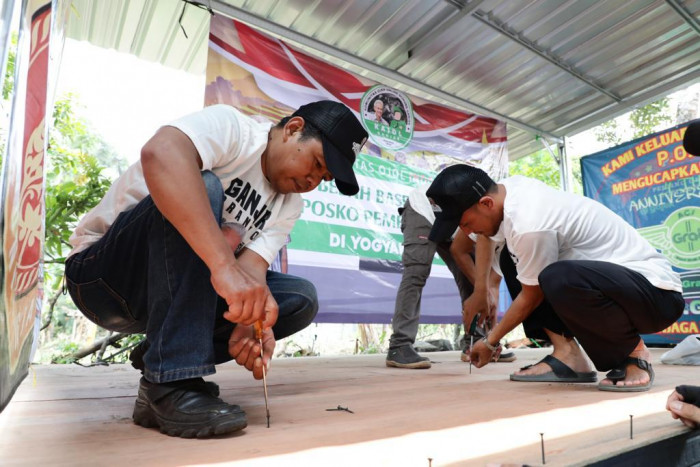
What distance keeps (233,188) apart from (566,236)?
4.11 feet

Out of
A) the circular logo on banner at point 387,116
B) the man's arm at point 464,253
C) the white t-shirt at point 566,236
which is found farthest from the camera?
the circular logo on banner at point 387,116

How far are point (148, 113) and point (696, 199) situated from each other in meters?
9.54

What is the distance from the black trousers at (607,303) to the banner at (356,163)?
77.3 inches

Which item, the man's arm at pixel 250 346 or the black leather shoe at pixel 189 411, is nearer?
the black leather shoe at pixel 189 411

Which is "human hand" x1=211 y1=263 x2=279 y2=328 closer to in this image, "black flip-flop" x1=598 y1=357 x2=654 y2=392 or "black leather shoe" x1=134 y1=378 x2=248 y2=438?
"black leather shoe" x1=134 y1=378 x2=248 y2=438

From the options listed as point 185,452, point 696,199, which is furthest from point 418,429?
point 696,199

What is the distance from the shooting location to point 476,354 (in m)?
1.90

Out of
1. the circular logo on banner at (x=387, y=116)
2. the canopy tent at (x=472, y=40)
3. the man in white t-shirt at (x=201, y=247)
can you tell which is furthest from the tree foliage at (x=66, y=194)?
the circular logo on banner at (x=387, y=116)

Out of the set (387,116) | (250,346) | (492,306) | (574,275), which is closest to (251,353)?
(250,346)

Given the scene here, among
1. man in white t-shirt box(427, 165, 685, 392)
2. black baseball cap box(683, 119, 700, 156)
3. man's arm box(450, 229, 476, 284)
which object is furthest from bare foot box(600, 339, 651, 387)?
man's arm box(450, 229, 476, 284)

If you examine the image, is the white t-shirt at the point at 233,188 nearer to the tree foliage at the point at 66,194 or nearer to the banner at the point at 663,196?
the tree foliage at the point at 66,194

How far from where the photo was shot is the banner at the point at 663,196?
4.06 m

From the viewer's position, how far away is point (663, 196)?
4348 millimetres

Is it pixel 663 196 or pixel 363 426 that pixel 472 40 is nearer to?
pixel 663 196
